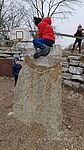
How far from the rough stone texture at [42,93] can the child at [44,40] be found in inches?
5.3

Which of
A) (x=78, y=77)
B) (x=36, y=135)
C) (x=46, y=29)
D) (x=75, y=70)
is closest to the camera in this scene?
(x=36, y=135)

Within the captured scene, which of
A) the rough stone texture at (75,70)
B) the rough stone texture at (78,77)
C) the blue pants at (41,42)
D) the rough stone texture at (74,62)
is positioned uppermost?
the blue pants at (41,42)

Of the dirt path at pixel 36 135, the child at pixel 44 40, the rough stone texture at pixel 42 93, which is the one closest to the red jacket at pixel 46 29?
the child at pixel 44 40

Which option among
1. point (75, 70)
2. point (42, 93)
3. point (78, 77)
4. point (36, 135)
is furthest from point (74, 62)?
point (36, 135)

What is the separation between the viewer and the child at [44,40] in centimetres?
570

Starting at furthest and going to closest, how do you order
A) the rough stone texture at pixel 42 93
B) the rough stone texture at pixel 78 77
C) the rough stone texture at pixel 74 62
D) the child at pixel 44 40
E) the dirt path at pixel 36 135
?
the rough stone texture at pixel 74 62
the rough stone texture at pixel 78 77
the child at pixel 44 40
the rough stone texture at pixel 42 93
the dirt path at pixel 36 135

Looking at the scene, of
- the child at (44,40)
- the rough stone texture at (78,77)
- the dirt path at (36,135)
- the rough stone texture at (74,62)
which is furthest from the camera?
the rough stone texture at (74,62)

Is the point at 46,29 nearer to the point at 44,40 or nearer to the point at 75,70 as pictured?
the point at 44,40

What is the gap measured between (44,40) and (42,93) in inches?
44.1

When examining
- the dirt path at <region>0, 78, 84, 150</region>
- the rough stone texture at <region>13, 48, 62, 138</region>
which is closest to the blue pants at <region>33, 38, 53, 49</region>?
the rough stone texture at <region>13, 48, 62, 138</region>

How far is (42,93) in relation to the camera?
5.52 metres

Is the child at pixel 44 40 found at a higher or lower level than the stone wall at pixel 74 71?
higher

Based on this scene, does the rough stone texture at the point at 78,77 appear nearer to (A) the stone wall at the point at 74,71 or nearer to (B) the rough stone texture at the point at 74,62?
(A) the stone wall at the point at 74,71

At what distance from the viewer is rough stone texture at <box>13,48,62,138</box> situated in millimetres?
5490
